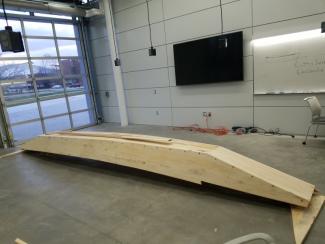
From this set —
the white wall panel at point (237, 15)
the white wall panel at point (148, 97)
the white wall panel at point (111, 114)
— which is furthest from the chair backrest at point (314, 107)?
the white wall panel at point (111, 114)

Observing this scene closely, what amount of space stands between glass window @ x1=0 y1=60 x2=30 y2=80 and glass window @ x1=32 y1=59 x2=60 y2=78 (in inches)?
8.8

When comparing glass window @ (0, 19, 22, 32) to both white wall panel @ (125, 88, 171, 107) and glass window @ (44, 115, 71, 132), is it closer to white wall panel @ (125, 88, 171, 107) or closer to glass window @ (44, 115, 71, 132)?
glass window @ (44, 115, 71, 132)

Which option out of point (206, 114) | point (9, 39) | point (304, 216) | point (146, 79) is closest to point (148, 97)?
point (146, 79)

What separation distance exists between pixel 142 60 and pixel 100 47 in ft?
6.19

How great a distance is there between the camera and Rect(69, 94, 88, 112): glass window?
7.57 metres

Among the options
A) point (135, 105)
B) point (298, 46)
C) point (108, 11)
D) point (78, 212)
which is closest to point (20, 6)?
point (108, 11)

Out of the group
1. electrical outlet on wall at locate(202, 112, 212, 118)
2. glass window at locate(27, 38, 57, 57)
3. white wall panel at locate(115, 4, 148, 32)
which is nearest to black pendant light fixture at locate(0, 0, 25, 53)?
glass window at locate(27, 38, 57, 57)

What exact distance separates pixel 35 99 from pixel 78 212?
16.5ft

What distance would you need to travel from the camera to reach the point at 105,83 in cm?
798

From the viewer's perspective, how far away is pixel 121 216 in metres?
2.54

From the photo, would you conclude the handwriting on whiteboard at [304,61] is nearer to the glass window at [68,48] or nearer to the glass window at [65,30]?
the glass window at [68,48]

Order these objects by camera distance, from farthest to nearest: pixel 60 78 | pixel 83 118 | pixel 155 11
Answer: pixel 83 118
pixel 60 78
pixel 155 11

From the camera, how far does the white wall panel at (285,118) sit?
4.62 m

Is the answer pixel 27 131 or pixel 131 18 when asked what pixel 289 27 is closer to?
pixel 131 18
